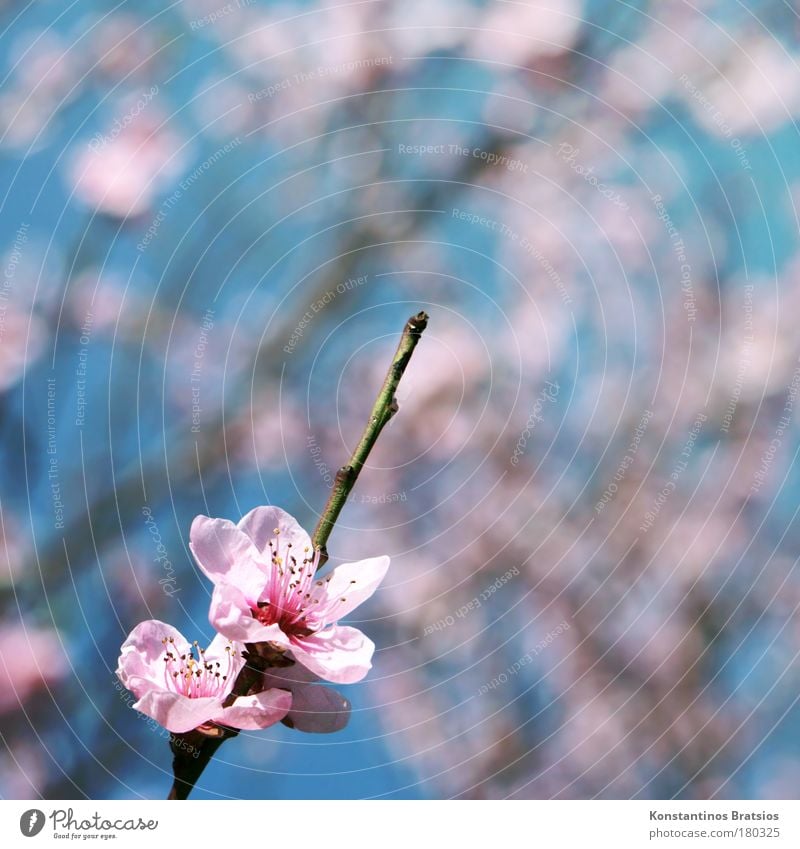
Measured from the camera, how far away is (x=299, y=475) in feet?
3.73

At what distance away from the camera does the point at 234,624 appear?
1.70 ft

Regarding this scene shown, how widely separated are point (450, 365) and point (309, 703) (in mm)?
748

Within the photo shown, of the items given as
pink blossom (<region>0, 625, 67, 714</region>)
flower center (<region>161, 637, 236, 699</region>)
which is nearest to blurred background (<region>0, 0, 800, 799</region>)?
pink blossom (<region>0, 625, 67, 714</region>)

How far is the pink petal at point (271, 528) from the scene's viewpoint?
0.59 m

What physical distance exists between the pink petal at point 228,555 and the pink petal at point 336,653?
46 millimetres

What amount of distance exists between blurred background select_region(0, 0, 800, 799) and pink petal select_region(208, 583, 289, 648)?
1.62 feet

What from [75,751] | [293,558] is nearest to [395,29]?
[293,558]

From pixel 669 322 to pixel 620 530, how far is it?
286 millimetres

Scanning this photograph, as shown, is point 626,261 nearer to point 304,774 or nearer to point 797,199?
point 797,199
